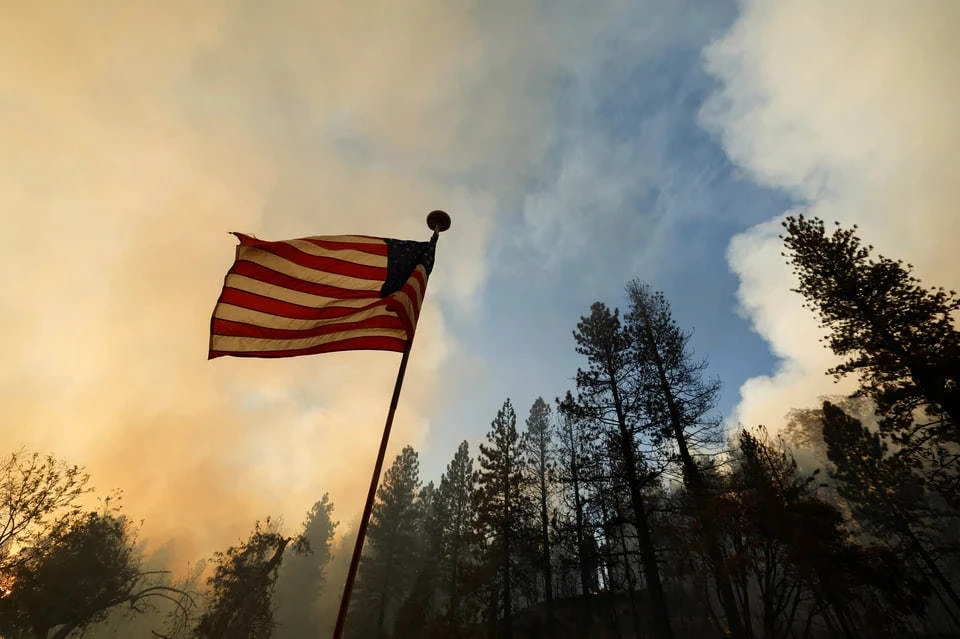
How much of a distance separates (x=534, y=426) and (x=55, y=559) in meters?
36.0

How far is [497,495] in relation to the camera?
2816 cm

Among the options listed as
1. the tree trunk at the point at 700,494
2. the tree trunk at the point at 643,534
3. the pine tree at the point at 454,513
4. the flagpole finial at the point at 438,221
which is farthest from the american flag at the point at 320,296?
the pine tree at the point at 454,513

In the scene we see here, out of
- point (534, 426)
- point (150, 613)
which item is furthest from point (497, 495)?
point (150, 613)

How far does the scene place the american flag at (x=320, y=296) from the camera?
Result: 23.0 feet

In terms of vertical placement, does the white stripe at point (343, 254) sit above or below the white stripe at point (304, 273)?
above

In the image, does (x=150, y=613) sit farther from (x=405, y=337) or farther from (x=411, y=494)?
(x=405, y=337)

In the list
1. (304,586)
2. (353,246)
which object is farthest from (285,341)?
(304,586)

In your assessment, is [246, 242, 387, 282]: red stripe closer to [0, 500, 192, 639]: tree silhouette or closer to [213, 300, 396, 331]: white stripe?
[213, 300, 396, 331]: white stripe

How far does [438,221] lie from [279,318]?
3.41m

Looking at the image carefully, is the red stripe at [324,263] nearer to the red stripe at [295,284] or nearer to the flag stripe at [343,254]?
the flag stripe at [343,254]

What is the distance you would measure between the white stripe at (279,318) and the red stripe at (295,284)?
31cm

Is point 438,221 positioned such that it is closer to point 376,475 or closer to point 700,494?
point 376,475

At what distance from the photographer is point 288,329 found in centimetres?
717

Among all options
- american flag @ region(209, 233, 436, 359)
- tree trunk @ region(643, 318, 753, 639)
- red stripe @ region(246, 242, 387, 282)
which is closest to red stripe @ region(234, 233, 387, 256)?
american flag @ region(209, 233, 436, 359)
